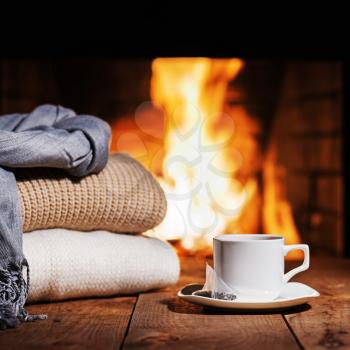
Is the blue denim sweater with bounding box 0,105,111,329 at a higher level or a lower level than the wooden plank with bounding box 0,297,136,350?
higher

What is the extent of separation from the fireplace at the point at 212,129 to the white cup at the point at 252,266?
53.6 inches

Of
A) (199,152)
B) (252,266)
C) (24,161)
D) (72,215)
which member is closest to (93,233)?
(72,215)

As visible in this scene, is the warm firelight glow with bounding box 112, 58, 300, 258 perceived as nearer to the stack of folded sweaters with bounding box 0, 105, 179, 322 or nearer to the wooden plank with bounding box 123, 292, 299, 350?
the stack of folded sweaters with bounding box 0, 105, 179, 322

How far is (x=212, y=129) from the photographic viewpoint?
218 cm

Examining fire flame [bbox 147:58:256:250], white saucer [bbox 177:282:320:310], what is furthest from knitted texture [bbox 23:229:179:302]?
fire flame [bbox 147:58:256:250]

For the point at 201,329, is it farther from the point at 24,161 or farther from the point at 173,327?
the point at 24,161

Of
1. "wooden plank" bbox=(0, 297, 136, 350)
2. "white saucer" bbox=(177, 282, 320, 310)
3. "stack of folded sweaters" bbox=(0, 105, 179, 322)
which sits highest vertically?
"stack of folded sweaters" bbox=(0, 105, 179, 322)

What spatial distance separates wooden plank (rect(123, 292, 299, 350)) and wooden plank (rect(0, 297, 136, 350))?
0.02 meters

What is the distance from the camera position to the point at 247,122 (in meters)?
2.24

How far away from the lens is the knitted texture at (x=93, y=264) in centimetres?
88

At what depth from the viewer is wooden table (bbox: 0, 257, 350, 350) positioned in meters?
0.64

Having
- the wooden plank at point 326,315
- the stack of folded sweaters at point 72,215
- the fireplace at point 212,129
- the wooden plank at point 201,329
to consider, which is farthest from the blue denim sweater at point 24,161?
the fireplace at point 212,129

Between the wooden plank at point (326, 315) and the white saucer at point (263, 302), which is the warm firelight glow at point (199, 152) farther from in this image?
the white saucer at point (263, 302)

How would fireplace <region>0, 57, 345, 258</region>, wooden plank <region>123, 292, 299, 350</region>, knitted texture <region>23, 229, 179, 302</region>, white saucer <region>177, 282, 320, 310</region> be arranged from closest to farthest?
wooden plank <region>123, 292, 299, 350</region> < white saucer <region>177, 282, 320, 310</region> < knitted texture <region>23, 229, 179, 302</region> < fireplace <region>0, 57, 345, 258</region>
